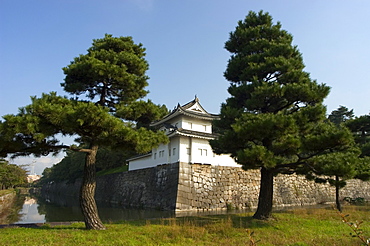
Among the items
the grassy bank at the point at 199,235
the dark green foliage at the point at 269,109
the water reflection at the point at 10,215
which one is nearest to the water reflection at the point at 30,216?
the water reflection at the point at 10,215

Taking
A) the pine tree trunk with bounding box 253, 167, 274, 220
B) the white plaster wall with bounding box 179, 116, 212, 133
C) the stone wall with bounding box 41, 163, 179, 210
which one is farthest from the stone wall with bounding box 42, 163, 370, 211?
the pine tree trunk with bounding box 253, 167, 274, 220

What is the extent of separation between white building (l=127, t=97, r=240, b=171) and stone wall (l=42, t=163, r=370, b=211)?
531 mm

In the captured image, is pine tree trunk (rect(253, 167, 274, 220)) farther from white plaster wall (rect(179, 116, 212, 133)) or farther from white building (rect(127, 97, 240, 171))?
white plaster wall (rect(179, 116, 212, 133))

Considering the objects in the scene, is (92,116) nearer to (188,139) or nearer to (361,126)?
(188,139)

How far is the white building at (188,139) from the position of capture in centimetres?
1783

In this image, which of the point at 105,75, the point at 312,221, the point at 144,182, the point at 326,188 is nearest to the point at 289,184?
the point at 326,188

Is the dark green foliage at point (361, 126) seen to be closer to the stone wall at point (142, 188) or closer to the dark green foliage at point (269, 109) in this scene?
the dark green foliage at point (269, 109)

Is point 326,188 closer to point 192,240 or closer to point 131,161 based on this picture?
point 131,161

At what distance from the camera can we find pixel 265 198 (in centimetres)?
866

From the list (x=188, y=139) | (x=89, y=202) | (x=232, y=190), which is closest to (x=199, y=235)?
(x=89, y=202)

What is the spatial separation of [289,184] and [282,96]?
15.6 meters

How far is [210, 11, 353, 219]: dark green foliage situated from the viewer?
23.0ft

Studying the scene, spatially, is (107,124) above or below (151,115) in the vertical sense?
below

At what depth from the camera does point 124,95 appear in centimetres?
836
